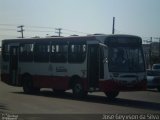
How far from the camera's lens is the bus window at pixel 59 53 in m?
26.3

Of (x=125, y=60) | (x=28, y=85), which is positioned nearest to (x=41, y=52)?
(x=28, y=85)

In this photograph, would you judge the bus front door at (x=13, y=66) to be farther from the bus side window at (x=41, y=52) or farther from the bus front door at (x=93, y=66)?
the bus front door at (x=93, y=66)

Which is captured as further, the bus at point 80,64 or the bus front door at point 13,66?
the bus front door at point 13,66

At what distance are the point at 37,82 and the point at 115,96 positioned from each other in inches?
207

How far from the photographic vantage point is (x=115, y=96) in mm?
25516

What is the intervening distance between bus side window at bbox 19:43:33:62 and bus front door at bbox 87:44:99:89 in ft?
18.5

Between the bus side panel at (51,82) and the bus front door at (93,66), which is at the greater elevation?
the bus front door at (93,66)

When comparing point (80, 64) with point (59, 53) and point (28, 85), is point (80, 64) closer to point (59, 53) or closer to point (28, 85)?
point (59, 53)

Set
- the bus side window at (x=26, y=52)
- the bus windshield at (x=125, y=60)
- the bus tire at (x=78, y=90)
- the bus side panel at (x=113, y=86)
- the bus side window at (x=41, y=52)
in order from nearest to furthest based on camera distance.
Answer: the bus side panel at (x=113, y=86) < the bus windshield at (x=125, y=60) < the bus tire at (x=78, y=90) < the bus side window at (x=41, y=52) < the bus side window at (x=26, y=52)

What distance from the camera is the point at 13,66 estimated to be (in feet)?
100

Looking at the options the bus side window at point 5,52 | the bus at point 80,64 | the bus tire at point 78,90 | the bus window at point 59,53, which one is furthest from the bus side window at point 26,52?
the bus tire at point 78,90

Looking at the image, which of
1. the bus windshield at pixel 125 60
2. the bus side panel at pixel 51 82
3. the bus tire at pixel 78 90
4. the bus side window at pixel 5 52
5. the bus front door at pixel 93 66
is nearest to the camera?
the bus windshield at pixel 125 60

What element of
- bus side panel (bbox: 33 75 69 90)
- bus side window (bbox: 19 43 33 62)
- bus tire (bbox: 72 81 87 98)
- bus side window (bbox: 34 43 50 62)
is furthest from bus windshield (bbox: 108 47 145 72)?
bus side window (bbox: 19 43 33 62)

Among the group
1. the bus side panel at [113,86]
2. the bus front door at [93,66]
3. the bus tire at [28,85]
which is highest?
the bus front door at [93,66]
